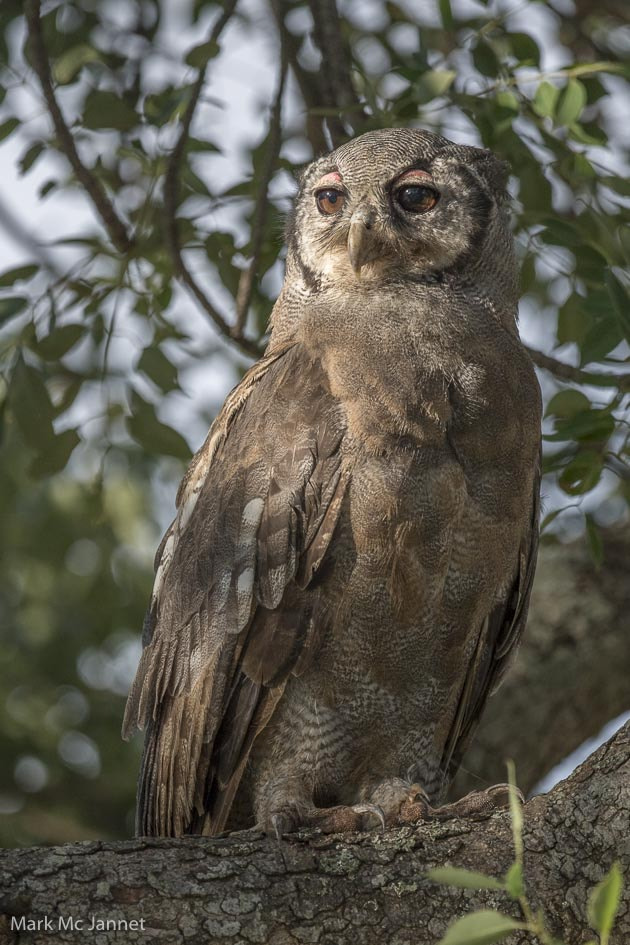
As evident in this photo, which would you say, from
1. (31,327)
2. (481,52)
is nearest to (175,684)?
(31,327)

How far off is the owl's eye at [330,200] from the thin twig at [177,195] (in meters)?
0.49

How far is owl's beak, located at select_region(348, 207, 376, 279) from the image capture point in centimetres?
356

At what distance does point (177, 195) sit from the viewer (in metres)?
3.90

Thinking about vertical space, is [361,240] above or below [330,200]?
below

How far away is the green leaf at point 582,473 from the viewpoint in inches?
133

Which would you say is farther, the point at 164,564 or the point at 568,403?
the point at 164,564

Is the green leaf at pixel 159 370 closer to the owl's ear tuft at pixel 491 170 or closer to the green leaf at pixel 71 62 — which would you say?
the green leaf at pixel 71 62

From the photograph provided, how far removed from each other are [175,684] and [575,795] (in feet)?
4.34

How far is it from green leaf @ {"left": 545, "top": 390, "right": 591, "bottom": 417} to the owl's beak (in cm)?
74

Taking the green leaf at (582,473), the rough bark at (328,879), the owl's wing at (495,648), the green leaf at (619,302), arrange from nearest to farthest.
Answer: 1. the rough bark at (328,879)
2. the green leaf at (619,302)
3. the green leaf at (582,473)
4. the owl's wing at (495,648)

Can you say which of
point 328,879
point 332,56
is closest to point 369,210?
point 332,56

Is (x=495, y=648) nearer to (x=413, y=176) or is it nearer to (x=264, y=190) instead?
(x=413, y=176)

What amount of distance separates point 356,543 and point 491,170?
1.52 m

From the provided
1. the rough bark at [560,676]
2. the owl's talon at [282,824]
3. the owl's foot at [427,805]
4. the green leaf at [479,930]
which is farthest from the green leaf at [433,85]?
the green leaf at [479,930]
